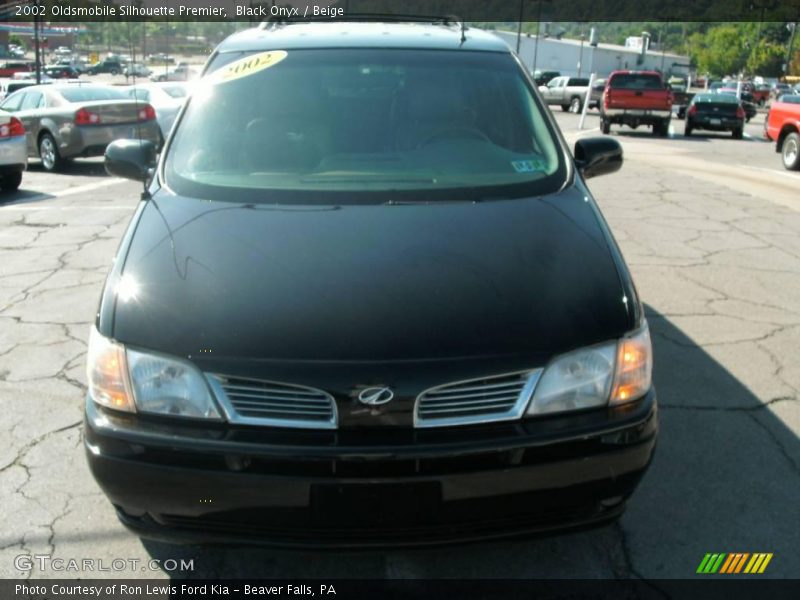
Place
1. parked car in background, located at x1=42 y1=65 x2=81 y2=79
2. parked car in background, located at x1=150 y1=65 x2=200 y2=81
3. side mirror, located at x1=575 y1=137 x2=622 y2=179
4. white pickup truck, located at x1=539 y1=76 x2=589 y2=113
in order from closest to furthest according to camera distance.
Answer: side mirror, located at x1=575 y1=137 x2=622 y2=179 < parked car in background, located at x1=150 y1=65 x2=200 y2=81 < white pickup truck, located at x1=539 y1=76 x2=589 y2=113 < parked car in background, located at x1=42 y1=65 x2=81 y2=79

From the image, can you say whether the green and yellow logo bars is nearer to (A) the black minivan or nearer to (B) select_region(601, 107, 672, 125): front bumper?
(A) the black minivan

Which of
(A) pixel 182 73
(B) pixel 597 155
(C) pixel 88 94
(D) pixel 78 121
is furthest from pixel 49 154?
(B) pixel 597 155

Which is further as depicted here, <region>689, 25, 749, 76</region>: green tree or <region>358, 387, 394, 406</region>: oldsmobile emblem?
<region>689, 25, 749, 76</region>: green tree

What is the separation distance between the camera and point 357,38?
12.9 ft

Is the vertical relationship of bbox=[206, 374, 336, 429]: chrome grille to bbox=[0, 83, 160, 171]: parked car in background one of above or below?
above

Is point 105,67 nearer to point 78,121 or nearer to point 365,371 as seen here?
point 78,121

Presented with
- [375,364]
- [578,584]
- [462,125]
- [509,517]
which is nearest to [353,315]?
[375,364]

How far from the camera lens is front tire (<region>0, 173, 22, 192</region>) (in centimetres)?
1152

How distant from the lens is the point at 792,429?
3.83 m

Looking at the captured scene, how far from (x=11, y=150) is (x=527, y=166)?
32.1ft

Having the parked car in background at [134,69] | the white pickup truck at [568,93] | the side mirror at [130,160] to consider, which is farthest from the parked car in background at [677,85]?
the side mirror at [130,160]

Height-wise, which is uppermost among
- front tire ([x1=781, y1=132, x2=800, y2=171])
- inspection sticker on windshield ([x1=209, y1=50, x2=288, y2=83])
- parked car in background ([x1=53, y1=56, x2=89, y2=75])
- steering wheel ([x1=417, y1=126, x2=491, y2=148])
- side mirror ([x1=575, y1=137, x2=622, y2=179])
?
inspection sticker on windshield ([x1=209, y1=50, x2=288, y2=83])

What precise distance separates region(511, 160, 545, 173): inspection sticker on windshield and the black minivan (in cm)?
35

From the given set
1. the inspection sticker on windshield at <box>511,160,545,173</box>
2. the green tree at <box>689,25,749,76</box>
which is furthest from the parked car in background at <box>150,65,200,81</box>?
the green tree at <box>689,25,749,76</box>
